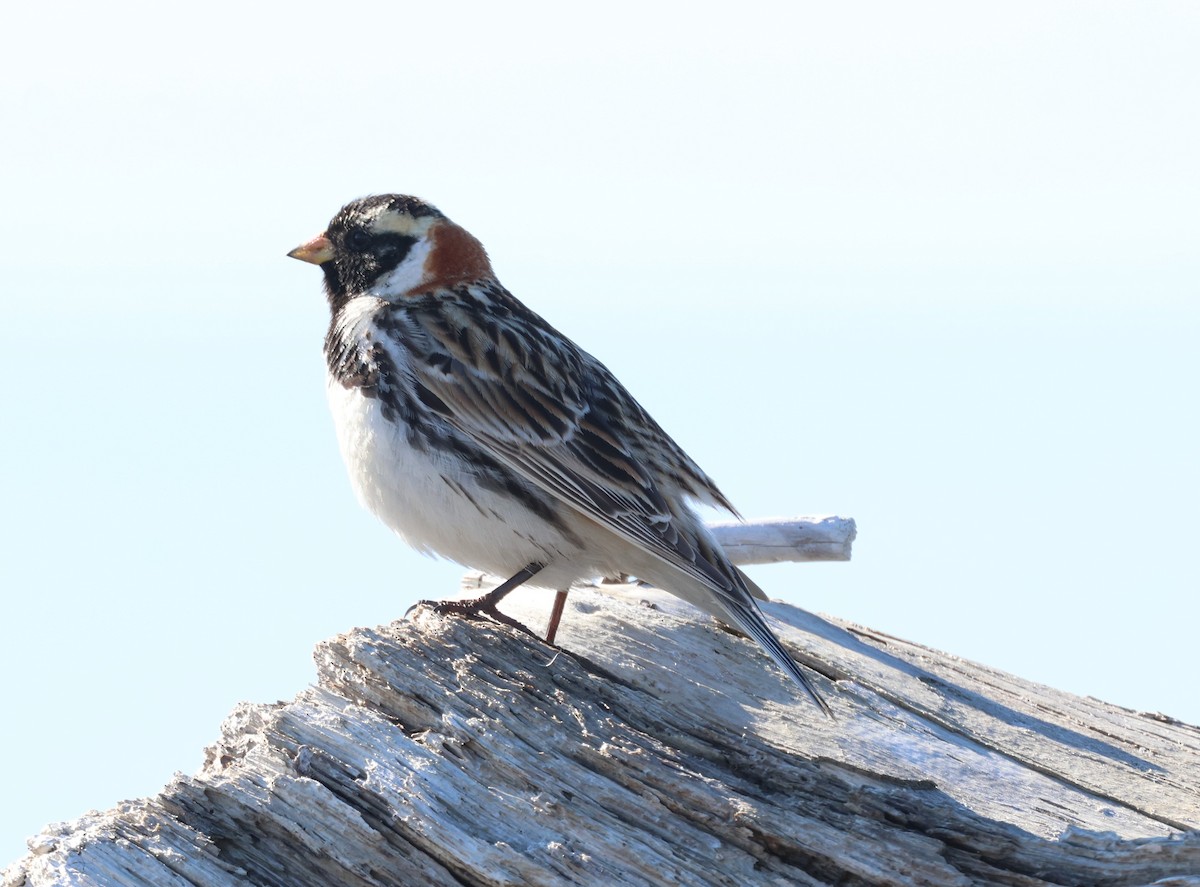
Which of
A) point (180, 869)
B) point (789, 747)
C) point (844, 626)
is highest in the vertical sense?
point (844, 626)

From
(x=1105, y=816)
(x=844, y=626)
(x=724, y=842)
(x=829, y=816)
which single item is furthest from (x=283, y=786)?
(x=844, y=626)

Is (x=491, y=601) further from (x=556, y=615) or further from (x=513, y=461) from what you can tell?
(x=513, y=461)

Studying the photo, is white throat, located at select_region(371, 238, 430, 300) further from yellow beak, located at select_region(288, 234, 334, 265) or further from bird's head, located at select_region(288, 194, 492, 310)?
yellow beak, located at select_region(288, 234, 334, 265)

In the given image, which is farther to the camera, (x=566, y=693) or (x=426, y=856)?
(x=566, y=693)

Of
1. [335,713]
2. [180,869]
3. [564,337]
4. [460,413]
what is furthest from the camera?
[564,337]

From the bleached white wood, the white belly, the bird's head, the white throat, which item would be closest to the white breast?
the white belly

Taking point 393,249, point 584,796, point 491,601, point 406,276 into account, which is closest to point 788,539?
point 491,601

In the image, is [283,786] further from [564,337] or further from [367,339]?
[564,337]
